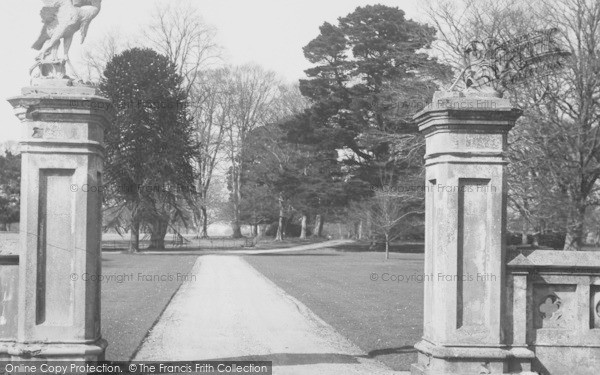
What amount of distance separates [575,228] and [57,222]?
18.5 metres

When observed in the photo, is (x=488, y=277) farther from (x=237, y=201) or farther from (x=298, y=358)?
(x=237, y=201)

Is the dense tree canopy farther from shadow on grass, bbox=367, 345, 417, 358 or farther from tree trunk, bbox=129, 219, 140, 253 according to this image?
shadow on grass, bbox=367, 345, 417, 358

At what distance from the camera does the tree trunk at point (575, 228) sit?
2211cm

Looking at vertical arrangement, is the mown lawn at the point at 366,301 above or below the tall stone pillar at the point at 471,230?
below

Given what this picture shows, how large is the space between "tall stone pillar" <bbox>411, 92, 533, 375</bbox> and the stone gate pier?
0.01m

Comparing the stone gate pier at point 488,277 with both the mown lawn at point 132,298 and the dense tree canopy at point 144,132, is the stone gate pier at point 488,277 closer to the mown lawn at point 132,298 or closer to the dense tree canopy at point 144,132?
the mown lawn at point 132,298

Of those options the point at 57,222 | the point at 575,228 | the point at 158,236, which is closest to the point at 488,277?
the point at 57,222

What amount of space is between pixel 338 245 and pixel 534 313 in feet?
141

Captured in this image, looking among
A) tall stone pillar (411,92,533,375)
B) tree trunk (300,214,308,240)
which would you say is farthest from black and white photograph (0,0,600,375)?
tree trunk (300,214,308,240)

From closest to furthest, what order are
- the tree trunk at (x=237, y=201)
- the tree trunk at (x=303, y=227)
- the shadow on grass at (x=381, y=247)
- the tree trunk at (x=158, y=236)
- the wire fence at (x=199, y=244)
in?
the tree trunk at (x=158, y=236)
the shadow on grass at (x=381, y=247)
the wire fence at (x=199, y=244)
the tree trunk at (x=237, y=201)
the tree trunk at (x=303, y=227)

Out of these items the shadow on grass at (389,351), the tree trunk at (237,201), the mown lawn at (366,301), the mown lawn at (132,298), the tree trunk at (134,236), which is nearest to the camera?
the shadow on grass at (389,351)

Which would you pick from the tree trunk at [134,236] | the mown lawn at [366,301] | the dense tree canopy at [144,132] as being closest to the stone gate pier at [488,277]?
the mown lawn at [366,301]

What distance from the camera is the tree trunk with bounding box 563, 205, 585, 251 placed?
22.1m

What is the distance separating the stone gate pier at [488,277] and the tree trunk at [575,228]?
48.8 feet
